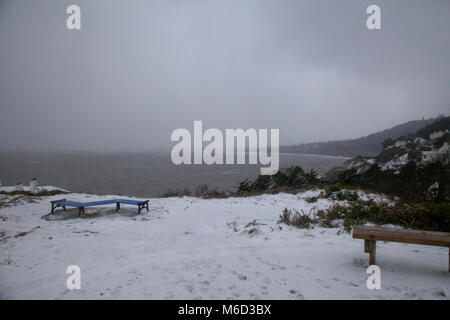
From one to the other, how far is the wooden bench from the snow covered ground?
0.44 m

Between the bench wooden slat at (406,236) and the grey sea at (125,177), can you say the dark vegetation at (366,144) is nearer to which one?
the grey sea at (125,177)

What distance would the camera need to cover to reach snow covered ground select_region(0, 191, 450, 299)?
107 inches

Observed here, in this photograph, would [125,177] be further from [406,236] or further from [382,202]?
[406,236]

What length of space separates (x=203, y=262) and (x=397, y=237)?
297cm

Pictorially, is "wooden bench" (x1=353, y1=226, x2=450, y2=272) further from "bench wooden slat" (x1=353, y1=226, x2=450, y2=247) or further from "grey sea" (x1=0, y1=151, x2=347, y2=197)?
"grey sea" (x1=0, y1=151, x2=347, y2=197)

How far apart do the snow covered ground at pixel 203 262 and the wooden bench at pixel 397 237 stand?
Result: 0.44 meters

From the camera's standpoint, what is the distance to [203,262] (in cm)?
352

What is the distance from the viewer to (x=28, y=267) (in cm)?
344

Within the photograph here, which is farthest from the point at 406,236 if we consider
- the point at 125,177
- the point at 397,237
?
the point at 125,177

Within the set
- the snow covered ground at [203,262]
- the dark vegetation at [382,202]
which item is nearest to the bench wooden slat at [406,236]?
the snow covered ground at [203,262]

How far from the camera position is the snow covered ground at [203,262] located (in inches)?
107
